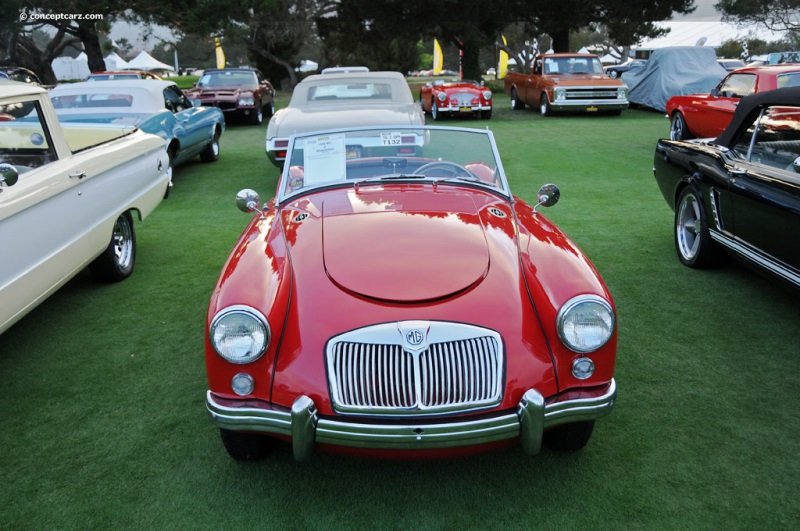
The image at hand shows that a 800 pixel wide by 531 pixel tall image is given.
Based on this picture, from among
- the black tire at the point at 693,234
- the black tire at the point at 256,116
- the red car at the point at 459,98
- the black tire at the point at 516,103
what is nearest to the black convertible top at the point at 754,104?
the black tire at the point at 693,234

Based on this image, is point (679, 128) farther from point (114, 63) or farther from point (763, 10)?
point (114, 63)

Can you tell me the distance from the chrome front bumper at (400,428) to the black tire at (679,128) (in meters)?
10.3

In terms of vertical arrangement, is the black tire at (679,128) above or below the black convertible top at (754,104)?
below

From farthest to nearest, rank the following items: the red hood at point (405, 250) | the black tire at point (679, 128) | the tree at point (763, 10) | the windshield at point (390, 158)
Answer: the tree at point (763, 10)
the black tire at point (679, 128)
the windshield at point (390, 158)
the red hood at point (405, 250)

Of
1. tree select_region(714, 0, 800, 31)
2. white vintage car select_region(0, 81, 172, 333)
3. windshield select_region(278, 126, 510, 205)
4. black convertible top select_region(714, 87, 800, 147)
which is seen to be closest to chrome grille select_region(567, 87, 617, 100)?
black convertible top select_region(714, 87, 800, 147)

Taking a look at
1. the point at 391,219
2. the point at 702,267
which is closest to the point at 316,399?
the point at 391,219

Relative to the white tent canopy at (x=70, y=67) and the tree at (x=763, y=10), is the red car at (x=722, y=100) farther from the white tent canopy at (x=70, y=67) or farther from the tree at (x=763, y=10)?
the white tent canopy at (x=70, y=67)

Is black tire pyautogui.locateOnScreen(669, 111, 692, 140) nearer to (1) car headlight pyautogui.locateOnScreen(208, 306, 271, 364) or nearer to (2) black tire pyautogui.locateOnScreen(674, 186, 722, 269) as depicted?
(2) black tire pyautogui.locateOnScreen(674, 186, 722, 269)

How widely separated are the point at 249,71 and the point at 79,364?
593 inches

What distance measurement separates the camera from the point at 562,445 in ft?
9.79

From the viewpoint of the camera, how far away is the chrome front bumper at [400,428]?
2.44 m

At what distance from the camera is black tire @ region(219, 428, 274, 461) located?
2855 mm

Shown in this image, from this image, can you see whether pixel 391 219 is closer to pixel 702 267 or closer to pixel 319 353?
pixel 319 353

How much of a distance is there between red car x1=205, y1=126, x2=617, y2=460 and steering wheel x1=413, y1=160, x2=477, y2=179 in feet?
2.83
